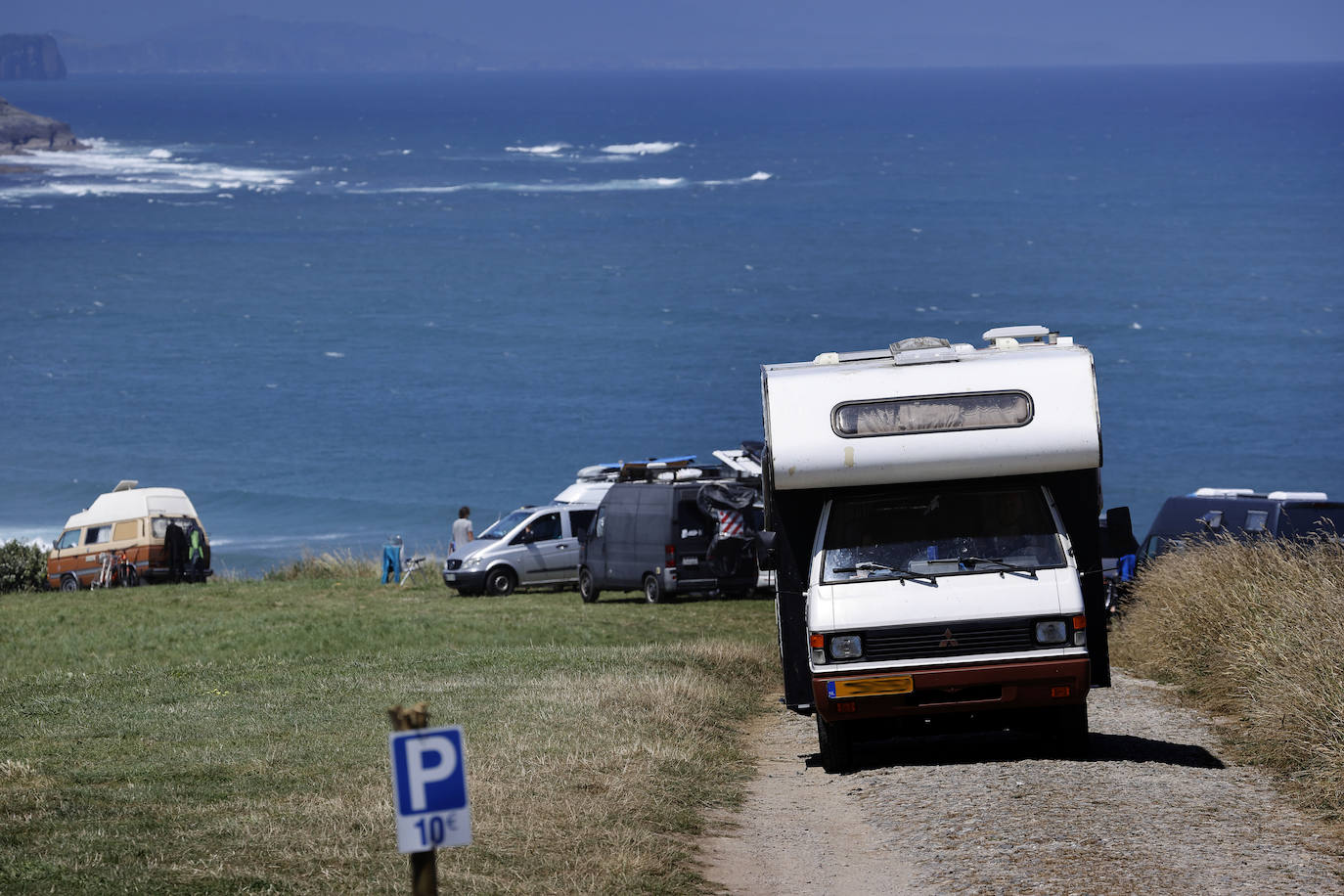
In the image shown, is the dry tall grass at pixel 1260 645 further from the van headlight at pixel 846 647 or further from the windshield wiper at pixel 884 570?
the van headlight at pixel 846 647

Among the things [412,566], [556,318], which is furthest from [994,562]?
[556,318]

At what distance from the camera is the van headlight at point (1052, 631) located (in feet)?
38.5

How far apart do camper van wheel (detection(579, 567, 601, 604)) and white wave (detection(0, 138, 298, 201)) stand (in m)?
132

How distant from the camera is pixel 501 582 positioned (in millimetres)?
29812

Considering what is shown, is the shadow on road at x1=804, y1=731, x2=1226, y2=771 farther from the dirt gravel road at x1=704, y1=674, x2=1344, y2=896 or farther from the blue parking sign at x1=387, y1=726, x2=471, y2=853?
the blue parking sign at x1=387, y1=726, x2=471, y2=853

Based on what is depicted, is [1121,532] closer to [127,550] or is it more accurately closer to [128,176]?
[127,550]

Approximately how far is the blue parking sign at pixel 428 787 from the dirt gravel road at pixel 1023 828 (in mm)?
3836

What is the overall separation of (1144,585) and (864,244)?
98697 mm

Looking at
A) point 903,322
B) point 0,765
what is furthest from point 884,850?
point 903,322

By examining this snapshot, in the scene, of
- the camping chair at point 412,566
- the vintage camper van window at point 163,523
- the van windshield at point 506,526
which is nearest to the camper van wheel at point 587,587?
the van windshield at point 506,526

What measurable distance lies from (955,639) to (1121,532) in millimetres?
1611

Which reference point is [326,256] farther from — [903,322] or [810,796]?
[810,796]

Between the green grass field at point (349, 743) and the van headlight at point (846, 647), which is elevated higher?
the van headlight at point (846, 647)

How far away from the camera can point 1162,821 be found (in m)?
10.2
